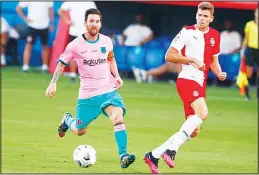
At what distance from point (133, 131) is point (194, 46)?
176 inches

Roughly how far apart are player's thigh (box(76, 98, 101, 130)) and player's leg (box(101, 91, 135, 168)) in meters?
0.26

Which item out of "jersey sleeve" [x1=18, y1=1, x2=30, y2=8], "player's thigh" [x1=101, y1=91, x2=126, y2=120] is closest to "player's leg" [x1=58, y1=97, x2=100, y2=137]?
"player's thigh" [x1=101, y1=91, x2=126, y2=120]

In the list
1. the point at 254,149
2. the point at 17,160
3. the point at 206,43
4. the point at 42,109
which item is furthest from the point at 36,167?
the point at 42,109

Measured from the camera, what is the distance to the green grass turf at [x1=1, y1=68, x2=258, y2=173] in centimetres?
1237

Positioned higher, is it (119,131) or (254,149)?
(119,131)

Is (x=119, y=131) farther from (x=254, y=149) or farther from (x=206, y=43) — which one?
(x=254, y=149)

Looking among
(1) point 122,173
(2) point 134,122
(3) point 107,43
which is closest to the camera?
(1) point 122,173

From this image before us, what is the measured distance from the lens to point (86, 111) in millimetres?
12367

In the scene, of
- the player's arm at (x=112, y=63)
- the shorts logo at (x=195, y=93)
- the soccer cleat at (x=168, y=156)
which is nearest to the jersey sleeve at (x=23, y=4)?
the player's arm at (x=112, y=63)

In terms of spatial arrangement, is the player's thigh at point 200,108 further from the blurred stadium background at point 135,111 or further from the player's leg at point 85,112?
the player's leg at point 85,112

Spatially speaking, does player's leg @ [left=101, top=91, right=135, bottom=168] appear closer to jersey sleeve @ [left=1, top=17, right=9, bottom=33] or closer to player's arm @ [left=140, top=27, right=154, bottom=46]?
player's arm @ [left=140, top=27, right=154, bottom=46]

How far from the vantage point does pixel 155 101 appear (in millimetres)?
21281

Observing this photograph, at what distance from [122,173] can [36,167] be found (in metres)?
1.12

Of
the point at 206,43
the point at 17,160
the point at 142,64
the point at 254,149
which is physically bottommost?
the point at 142,64
